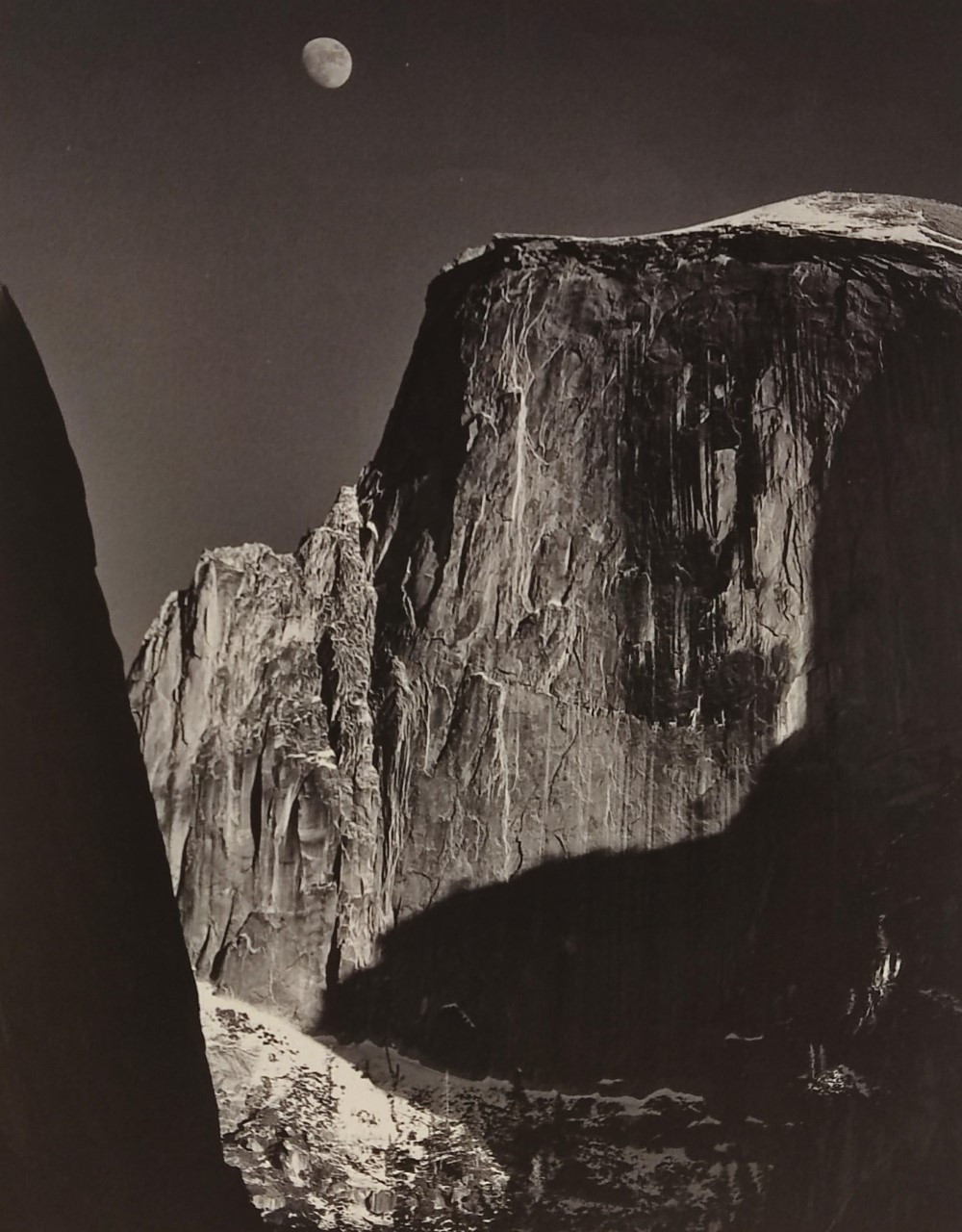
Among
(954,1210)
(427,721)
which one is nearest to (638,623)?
(427,721)

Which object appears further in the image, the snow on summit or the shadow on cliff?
the snow on summit

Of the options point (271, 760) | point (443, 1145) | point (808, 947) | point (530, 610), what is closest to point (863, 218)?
point (530, 610)

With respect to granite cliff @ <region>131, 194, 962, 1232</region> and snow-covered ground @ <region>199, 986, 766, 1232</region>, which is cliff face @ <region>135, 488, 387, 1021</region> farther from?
snow-covered ground @ <region>199, 986, 766, 1232</region>

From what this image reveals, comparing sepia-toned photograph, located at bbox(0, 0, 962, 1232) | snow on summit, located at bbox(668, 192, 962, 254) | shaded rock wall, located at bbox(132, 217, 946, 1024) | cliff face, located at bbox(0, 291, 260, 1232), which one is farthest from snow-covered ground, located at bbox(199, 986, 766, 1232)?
snow on summit, located at bbox(668, 192, 962, 254)

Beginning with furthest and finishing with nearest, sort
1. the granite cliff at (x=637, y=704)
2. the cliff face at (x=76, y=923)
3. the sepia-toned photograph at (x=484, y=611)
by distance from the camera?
the granite cliff at (x=637, y=704), the sepia-toned photograph at (x=484, y=611), the cliff face at (x=76, y=923)

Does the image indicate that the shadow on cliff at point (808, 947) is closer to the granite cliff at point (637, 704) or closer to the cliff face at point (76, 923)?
the granite cliff at point (637, 704)

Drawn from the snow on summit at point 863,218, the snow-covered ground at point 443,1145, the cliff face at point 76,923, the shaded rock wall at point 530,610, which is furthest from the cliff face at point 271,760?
the snow on summit at point 863,218

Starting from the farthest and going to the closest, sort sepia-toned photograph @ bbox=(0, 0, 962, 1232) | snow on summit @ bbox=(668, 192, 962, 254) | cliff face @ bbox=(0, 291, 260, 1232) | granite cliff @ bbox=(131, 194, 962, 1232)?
snow on summit @ bbox=(668, 192, 962, 254) < granite cliff @ bbox=(131, 194, 962, 1232) < sepia-toned photograph @ bbox=(0, 0, 962, 1232) < cliff face @ bbox=(0, 291, 260, 1232)
